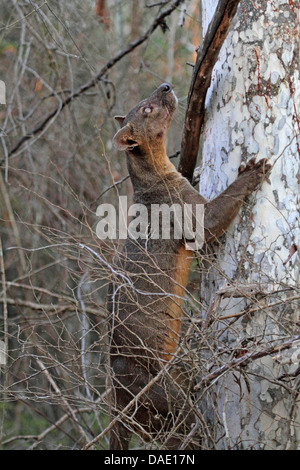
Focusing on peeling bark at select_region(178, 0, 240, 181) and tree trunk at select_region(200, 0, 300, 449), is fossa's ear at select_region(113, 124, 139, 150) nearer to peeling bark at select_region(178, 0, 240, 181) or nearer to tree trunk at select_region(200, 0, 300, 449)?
peeling bark at select_region(178, 0, 240, 181)

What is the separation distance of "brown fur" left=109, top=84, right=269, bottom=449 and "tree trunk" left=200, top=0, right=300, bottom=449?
0.16 m

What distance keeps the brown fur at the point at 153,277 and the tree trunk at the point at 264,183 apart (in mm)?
161

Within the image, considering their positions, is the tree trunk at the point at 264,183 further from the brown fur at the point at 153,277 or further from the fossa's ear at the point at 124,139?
the fossa's ear at the point at 124,139

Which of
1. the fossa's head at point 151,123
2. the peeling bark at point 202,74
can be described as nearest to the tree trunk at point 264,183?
the peeling bark at point 202,74

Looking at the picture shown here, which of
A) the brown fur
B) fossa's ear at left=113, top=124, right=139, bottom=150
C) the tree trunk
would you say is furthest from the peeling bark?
fossa's ear at left=113, top=124, right=139, bottom=150

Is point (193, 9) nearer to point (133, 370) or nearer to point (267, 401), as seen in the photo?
point (133, 370)

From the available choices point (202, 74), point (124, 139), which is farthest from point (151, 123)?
point (202, 74)

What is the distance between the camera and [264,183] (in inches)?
167

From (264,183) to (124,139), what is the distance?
5.57 ft

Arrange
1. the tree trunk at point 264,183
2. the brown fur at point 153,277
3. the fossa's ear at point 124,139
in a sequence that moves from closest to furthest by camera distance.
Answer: the tree trunk at point 264,183
the brown fur at point 153,277
the fossa's ear at point 124,139

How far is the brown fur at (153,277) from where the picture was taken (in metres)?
4.10

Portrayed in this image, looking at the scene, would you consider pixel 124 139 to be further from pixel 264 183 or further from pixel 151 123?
pixel 264 183
